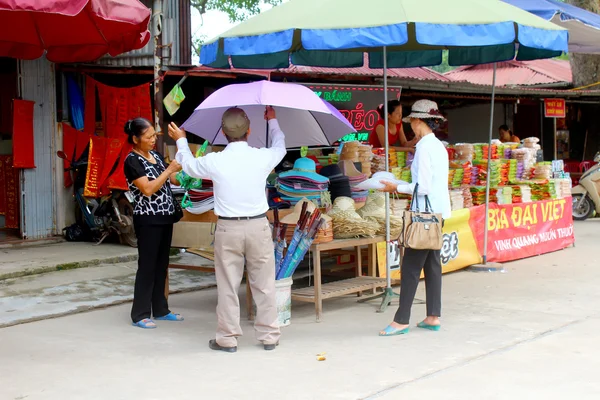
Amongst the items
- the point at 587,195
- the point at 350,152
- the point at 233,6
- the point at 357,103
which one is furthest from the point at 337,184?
the point at 233,6

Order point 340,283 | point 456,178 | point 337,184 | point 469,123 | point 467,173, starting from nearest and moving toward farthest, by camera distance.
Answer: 1. point 340,283
2. point 337,184
3. point 456,178
4. point 467,173
5. point 469,123

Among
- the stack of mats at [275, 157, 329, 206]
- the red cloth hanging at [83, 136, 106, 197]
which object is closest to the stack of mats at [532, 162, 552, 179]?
the stack of mats at [275, 157, 329, 206]

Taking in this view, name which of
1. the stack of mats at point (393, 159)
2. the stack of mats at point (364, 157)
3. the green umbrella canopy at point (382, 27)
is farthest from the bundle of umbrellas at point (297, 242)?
the stack of mats at point (393, 159)

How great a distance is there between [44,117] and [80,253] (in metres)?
2.16

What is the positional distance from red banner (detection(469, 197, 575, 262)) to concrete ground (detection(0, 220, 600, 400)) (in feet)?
6.43

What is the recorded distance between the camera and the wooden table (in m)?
6.47

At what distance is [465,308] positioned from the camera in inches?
276

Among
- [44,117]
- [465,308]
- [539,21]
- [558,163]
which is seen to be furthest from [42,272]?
[558,163]

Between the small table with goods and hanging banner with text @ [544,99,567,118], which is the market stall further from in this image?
hanging banner with text @ [544,99,567,118]

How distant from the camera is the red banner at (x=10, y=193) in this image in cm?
1108

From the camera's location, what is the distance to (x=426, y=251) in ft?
19.6

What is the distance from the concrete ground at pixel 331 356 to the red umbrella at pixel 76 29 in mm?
2304

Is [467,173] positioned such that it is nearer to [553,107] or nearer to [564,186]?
[564,186]

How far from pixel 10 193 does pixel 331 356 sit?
757cm
